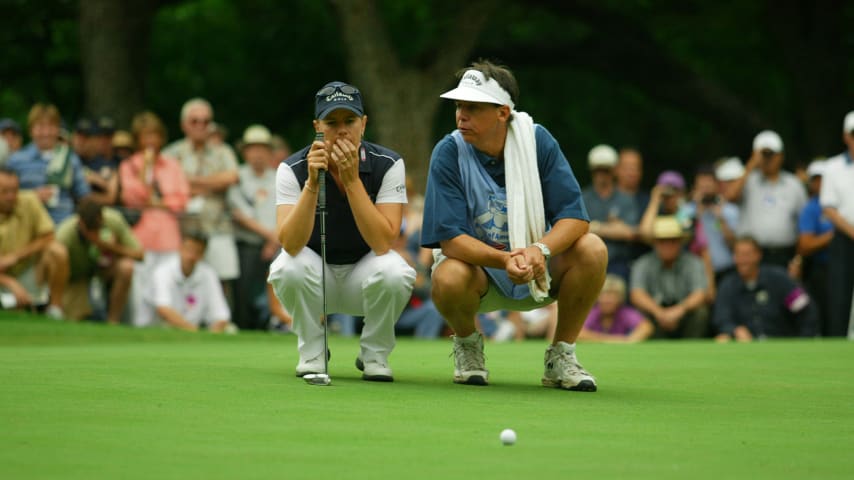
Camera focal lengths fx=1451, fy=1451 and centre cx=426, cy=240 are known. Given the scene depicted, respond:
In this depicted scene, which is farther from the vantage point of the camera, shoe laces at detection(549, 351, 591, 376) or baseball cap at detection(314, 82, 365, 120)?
shoe laces at detection(549, 351, 591, 376)

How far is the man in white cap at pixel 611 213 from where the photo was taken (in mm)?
16094

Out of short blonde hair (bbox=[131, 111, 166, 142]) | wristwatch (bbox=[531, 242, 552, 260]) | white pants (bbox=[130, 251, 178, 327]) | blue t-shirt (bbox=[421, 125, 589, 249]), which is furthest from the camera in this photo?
short blonde hair (bbox=[131, 111, 166, 142])

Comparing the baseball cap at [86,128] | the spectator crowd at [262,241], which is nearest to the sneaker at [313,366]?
the spectator crowd at [262,241]

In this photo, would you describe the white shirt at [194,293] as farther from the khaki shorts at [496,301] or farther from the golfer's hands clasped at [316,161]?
the golfer's hands clasped at [316,161]

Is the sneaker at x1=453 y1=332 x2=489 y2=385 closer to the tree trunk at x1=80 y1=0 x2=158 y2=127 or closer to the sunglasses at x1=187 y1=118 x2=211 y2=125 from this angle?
the sunglasses at x1=187 y1=118 x2=211 y2=125

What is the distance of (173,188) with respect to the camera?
15.5 meters

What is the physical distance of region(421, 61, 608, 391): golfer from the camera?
7559mm

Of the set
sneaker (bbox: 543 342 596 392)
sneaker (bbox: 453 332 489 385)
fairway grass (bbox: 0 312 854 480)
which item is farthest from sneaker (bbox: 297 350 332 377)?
sneaker (bbox: 543 342 596 392)

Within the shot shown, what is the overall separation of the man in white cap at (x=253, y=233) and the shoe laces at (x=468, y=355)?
814 cm

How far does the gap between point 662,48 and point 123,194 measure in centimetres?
1413

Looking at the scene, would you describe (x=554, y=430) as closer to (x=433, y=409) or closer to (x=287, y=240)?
(x=433, y=409)

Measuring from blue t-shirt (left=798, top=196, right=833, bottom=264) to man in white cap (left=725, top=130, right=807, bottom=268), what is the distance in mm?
201

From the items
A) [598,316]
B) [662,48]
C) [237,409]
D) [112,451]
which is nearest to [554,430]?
[237,409]

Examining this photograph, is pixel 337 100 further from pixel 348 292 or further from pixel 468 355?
pixel 468 355
